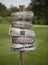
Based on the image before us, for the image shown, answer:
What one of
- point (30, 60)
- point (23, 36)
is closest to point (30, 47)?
point (23, 36)

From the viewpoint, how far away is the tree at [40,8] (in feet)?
22.4

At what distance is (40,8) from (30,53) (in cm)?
130

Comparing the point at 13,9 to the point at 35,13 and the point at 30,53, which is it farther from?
the point at 30,53

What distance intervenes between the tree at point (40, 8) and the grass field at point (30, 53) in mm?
313

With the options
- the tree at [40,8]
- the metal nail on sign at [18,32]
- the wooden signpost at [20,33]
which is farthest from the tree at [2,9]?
the metal nail on sign at [18,32]

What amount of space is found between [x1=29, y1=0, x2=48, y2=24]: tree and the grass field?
313 millimetres

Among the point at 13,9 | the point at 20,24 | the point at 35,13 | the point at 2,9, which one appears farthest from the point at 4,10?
the point at 20,24

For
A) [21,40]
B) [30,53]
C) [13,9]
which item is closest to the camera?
[21,40]

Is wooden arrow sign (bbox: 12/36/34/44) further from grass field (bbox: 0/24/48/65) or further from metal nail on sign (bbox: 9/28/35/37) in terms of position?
grass field (bbox: 0/24/48/65)

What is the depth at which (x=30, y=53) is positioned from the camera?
6.73m

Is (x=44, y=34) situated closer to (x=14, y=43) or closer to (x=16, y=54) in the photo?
(x=16, y=54)

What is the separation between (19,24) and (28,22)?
0.73 feet

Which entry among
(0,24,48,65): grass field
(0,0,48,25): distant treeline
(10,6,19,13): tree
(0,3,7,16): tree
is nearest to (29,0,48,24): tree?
(0,0,48,25): distant treeline

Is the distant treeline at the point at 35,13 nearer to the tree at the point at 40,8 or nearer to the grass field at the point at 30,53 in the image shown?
the tree at the point at 40,8
